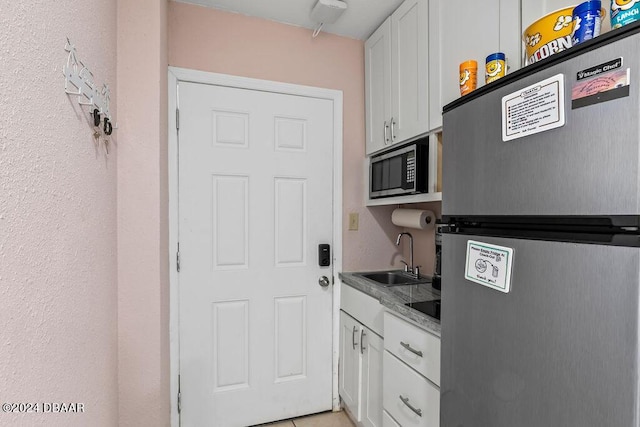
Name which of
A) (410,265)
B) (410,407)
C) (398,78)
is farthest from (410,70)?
(410,407)

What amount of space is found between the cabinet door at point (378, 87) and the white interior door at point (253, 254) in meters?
0.27

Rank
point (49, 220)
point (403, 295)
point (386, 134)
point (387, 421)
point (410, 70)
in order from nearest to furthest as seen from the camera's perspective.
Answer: point (49, 220), point (387, 421), point (403, 295), point (410, 70), point (386, 134)

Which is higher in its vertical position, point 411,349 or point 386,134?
point 386,134

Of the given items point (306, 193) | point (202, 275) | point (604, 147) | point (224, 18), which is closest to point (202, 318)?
point (202, 275)

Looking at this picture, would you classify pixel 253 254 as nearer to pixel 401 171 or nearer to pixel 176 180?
pixel 176 180

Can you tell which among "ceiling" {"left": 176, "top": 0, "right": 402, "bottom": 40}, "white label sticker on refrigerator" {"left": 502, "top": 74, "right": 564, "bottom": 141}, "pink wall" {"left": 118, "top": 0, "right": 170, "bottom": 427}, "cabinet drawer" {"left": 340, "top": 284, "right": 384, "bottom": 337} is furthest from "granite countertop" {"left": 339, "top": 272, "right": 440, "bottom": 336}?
"ceiling" {"left": 176, "top": 0, "right": 402, "bottom": 40}

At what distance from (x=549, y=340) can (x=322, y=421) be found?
182 cm

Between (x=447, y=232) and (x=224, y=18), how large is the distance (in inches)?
71.8

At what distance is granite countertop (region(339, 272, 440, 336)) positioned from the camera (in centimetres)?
125

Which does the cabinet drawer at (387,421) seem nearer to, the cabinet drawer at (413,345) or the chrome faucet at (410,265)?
the cabinet drawer at (413,345)

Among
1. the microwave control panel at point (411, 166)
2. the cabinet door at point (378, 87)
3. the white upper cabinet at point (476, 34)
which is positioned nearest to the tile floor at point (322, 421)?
the microwave control panel at point (411, 166)

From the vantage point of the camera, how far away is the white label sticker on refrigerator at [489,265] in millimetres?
771

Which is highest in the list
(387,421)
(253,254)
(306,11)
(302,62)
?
(306,11)

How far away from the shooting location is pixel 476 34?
1.34 meters
